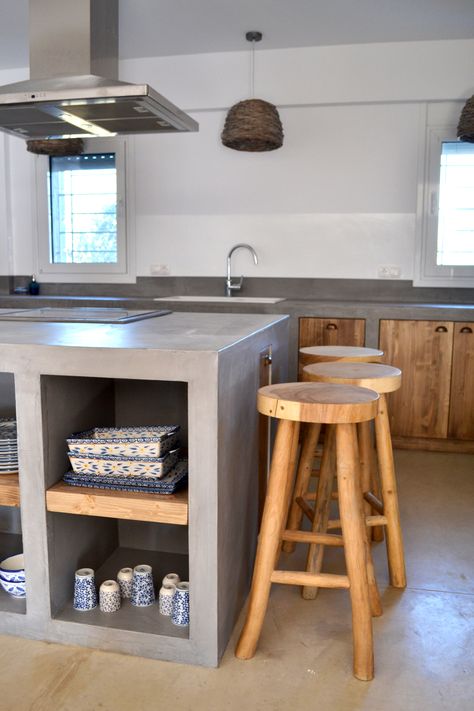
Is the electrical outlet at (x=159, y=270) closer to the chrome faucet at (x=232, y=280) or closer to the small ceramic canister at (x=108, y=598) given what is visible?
the chrome faucet at (x=232, y=280)

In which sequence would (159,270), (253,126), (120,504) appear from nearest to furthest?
(120,504)
(253,126)
(159,270)

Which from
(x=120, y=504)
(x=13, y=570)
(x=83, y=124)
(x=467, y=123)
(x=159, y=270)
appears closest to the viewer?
(x=120, y=504)

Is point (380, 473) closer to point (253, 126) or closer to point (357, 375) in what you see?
point (357, 375)

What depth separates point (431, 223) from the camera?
4547mm

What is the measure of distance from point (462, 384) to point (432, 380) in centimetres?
18

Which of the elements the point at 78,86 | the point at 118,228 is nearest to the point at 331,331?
the point at 118,228

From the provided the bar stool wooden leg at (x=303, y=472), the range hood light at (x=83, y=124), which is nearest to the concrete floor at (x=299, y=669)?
the bar stool wooden leg at (x=303, y=472)

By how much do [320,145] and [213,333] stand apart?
3.06 meters

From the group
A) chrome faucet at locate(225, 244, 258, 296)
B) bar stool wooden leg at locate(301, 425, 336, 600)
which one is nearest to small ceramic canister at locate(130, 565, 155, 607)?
bar stool wooden leg at locate(301, 425, 336, 600)

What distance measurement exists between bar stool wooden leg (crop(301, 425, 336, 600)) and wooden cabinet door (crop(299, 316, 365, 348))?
1.91 meters

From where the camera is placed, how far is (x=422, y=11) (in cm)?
391

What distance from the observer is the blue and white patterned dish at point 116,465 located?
185 centimetres

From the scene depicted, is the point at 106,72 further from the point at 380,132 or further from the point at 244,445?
the point at 380,132

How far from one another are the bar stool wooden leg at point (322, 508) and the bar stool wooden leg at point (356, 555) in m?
0.36
